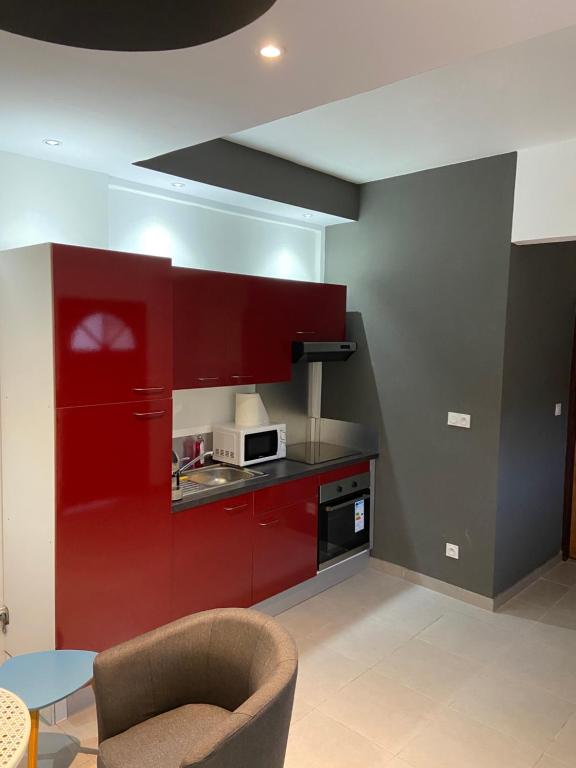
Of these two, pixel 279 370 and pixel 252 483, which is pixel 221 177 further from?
pixel 252 483

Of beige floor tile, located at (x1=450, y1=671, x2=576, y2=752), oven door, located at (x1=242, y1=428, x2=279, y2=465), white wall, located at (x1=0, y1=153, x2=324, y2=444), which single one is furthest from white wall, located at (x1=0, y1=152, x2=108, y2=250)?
beige floor tile, located at (x1=450, y1=671, x2=576, y2=752)

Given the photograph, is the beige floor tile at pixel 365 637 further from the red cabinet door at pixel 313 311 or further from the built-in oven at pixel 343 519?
the red cabinet door at pixel 313 311

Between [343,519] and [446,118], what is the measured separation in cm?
251

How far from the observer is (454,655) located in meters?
3.13

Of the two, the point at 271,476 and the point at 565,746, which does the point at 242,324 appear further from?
the point at 565,746

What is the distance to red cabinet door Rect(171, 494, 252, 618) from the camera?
9.67ft

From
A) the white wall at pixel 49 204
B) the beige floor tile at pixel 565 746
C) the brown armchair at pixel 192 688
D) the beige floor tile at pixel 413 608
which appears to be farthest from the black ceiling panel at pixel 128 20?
the beige floor tile at pixel 413 608

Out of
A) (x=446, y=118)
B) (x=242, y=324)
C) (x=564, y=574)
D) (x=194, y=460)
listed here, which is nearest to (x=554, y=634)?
(x=564, y=574)

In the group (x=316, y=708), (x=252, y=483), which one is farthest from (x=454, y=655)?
(x=252, y=483)

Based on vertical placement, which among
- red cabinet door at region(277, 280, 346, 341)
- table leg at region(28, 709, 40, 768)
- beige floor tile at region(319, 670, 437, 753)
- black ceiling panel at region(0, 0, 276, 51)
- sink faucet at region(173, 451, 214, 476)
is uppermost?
black ceiling panel at region(0, 0, 276, 51)

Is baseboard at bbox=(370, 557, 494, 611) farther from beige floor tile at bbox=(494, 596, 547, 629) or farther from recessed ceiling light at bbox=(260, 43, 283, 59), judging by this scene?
recessed ceiling light at bbox=(260, 43, 283, 59)

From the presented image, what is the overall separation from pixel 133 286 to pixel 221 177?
103 centimetres

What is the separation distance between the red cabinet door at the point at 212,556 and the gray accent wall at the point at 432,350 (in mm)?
1257

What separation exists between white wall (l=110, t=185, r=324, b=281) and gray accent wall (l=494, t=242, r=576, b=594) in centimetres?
153
